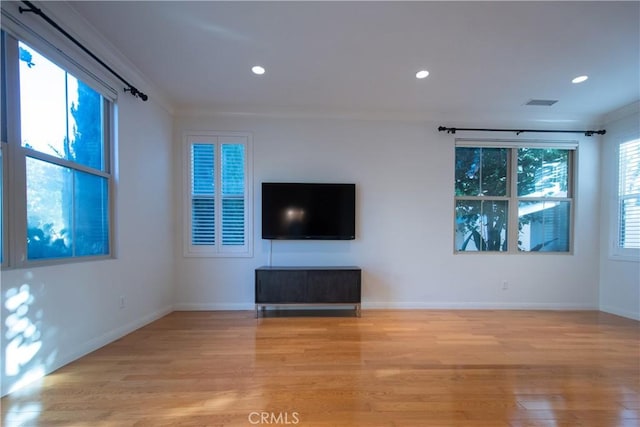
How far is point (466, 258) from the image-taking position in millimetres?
3895

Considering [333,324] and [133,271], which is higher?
[133,271]

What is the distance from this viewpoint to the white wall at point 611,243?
3525 millimetres

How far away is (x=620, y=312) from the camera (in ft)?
11.9

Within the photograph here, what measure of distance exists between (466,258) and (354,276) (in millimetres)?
1761

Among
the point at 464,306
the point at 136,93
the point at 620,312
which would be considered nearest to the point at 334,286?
the point at 464,306

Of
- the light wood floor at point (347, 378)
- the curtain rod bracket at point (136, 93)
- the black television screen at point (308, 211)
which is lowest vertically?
the light wood floor at point (347, 378)

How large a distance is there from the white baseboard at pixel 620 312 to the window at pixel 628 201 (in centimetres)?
76

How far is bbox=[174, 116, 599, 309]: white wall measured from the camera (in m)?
3.81

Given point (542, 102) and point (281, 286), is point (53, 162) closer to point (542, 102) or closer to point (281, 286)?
Answer: point (281, 286)

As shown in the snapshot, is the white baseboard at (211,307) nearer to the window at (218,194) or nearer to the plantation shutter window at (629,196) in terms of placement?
the window at (218,194)

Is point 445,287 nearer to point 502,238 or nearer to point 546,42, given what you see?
point 502,238

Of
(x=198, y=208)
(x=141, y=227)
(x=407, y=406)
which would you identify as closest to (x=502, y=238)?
(x=407, y=406)

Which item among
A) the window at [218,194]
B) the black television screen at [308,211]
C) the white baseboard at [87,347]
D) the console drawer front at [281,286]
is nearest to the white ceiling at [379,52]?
the window at [218,194]

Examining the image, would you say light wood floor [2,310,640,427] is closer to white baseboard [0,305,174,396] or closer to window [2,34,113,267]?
white baseboard [0,305,174,396]
